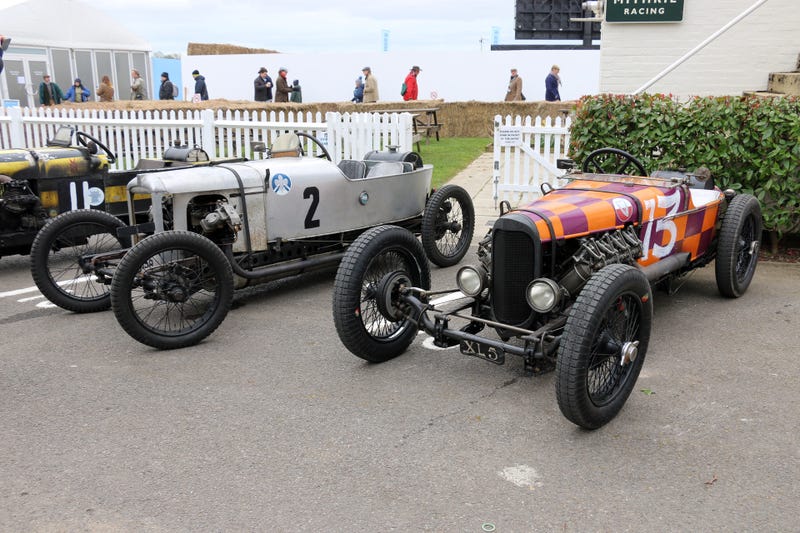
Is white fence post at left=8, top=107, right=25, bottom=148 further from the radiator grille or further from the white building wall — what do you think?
the radiator grille

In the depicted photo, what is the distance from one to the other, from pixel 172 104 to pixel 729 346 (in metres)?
16.6

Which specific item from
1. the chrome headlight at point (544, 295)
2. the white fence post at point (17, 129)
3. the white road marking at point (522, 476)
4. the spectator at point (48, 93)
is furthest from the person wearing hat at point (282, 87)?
the white road marking at point (522, 476)

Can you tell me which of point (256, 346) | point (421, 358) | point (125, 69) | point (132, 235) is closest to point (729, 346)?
point (421, 358)

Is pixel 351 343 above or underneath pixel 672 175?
underneath

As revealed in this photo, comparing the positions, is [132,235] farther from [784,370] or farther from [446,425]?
[784,370]

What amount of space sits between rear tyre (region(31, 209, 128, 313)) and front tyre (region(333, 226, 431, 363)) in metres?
2.24

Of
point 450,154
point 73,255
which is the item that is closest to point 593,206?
point 73,255

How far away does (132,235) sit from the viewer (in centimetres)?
616

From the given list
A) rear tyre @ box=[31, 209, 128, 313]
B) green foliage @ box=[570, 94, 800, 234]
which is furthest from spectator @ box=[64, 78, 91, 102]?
green foliage @ box=[570, 94, 800, 234]

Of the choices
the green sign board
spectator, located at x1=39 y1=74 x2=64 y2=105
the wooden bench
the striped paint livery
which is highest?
the green sign board

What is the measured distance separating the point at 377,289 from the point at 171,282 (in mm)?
1596

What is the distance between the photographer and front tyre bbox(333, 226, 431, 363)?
4594 mm

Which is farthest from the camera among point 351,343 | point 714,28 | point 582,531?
point 714,28

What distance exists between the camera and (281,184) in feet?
20.5
